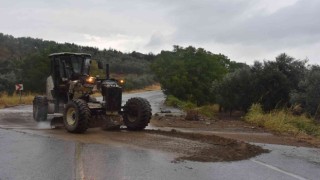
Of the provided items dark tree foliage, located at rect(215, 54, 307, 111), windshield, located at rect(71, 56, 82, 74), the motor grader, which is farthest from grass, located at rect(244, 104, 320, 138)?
windshield, located at rect(71, 56, 82, 74)

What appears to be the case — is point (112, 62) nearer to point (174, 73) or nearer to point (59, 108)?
point (174, 73)

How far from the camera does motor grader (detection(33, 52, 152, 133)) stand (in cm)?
1638

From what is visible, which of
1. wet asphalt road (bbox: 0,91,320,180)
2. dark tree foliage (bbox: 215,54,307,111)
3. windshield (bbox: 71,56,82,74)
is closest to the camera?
wet asphalt road (bbox: 0,91,320,180)

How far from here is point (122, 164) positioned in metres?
10.2

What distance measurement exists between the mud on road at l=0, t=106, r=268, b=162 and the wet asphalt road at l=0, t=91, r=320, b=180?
1.19 feet

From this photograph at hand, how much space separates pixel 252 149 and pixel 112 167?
4.69 meters

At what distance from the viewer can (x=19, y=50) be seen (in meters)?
111

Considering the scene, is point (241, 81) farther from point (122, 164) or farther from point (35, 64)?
point (35, 64)

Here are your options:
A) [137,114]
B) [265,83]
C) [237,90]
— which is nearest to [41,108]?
[137,114]

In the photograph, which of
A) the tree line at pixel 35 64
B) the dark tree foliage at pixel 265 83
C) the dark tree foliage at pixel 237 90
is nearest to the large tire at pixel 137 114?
the dark tree foliage at pixel 265 83

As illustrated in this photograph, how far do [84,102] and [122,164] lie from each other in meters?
6.21

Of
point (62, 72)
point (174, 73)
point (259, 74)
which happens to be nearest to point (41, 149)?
point (62, 72)

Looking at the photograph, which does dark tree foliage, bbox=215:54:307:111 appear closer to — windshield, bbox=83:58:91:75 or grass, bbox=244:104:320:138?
grass, bbox=244:104:320:138

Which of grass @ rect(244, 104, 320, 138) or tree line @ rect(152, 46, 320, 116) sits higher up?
tree line @ rect(152, 46, 320, 116)
